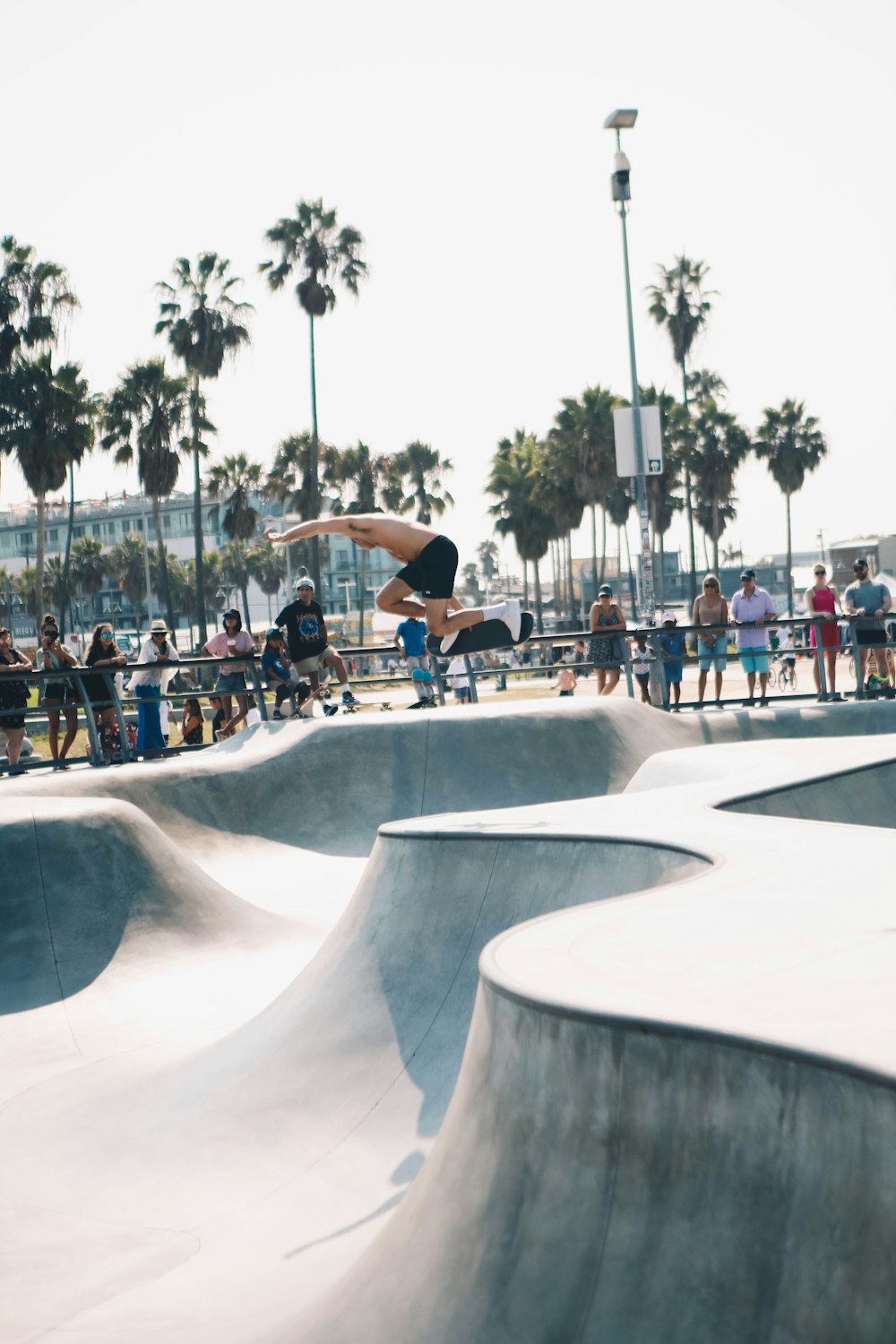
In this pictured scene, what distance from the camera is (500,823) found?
656 centimetres

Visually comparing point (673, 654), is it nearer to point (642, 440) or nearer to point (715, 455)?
point (642, 440)

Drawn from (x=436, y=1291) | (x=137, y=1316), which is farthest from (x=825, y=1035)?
(x=137, y=1316)

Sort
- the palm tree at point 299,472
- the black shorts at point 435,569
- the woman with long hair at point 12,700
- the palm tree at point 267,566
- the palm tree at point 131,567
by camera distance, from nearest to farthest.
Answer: the black shorts at point 435,569 < the woman with long hair at point 12,700 < the palm tree at point 299,472 < the palm tree at point 131,567 < the palm tree at point 267,566

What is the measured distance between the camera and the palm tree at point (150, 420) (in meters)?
44.5

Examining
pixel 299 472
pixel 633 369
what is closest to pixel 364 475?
pixel 299 472

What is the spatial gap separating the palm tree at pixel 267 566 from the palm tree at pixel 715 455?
52.6 metres

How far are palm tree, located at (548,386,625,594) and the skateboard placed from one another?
4407cm

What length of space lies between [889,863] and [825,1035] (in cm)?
229

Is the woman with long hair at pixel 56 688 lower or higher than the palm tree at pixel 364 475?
lower

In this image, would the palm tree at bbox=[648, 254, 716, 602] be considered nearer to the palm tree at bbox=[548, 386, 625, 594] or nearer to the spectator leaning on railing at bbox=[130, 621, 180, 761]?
the palm tree at bbox=[548, 386, 625, 594]

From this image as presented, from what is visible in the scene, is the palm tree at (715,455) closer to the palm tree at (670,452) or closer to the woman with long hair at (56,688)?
the palm tree at (670,452)

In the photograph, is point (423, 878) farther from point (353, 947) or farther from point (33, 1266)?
point (33, 1266)

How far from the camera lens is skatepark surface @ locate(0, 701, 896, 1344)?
8.65 ft

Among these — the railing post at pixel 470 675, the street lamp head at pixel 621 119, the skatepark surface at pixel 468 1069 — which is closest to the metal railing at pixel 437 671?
the railing post at pixel 470 675
